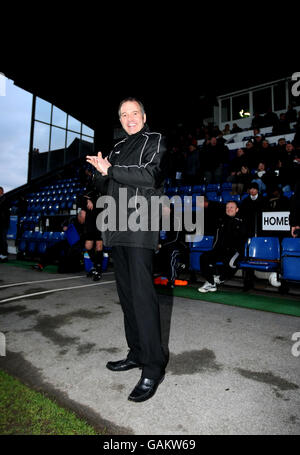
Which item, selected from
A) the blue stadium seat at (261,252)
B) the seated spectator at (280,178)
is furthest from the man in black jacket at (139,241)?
the seated spectator at (280,178)

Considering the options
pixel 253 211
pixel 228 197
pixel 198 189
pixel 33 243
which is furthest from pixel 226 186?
pixel 33 243

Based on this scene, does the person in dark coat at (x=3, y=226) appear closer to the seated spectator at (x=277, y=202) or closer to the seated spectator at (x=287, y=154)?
the seated spectator at (x=277, y=202)

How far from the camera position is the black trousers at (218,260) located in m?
4.61

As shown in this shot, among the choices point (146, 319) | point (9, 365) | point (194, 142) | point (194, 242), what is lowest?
point (9, 365)

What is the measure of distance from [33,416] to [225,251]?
3962mm

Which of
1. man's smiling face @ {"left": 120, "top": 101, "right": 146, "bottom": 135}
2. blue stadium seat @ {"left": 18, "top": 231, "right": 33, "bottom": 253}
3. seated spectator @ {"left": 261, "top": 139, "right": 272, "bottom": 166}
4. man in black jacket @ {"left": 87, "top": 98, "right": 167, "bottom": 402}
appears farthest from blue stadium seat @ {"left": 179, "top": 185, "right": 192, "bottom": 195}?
man in black jacket @ {"left": 87, "top": 98, "right": 167, "bottom": 402}

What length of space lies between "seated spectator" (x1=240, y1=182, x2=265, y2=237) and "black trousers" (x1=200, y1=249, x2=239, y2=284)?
1.01 m

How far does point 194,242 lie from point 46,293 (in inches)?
123

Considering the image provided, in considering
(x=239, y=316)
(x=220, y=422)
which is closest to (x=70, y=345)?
(x=220, y=422)

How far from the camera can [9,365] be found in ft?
6.61

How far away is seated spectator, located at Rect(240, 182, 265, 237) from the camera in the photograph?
5641mm

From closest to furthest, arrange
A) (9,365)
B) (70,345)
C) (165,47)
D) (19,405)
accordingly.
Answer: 1. (19,405)
2. (9,365)
3. (70,345)
4. (165,47)

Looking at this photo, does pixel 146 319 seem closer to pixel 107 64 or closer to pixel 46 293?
pixel 46 293

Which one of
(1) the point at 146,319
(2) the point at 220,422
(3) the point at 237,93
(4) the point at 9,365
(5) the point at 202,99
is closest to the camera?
(2) the point at 220,422
